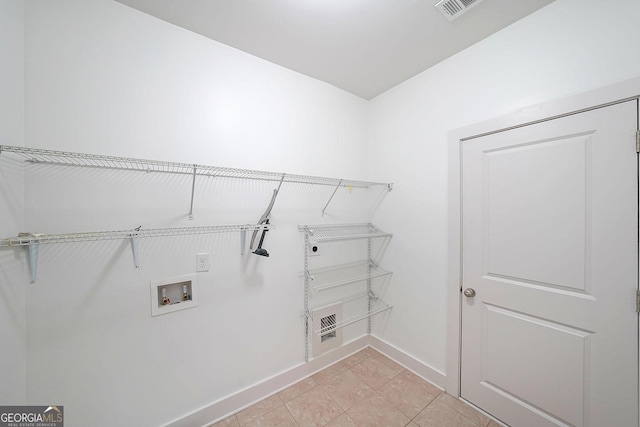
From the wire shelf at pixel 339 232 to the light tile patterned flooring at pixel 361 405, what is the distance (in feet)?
3.84

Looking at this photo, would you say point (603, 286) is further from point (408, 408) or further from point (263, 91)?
point (263, 91)

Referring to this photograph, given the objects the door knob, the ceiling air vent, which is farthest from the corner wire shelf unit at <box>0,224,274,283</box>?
the ceiling air vent

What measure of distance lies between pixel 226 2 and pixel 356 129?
1.41 metres

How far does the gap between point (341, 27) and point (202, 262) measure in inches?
70.0

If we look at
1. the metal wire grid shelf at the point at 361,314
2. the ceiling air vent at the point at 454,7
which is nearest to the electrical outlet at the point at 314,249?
the metal wire grid shelf at the point at 361,314

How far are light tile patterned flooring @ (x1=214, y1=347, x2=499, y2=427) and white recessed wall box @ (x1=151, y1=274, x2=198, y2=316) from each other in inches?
33.6

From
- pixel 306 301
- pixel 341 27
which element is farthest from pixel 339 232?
pixel 341 27

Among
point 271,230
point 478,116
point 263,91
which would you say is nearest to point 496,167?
point 478,116

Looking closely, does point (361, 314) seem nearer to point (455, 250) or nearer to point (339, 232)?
point (339, 232)

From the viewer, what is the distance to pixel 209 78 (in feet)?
4.82

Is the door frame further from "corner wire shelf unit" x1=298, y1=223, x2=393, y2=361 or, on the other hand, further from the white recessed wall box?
the white recessed wall box

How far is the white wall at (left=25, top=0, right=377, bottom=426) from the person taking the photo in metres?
1.07

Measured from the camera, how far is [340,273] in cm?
208

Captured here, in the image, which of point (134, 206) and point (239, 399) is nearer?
point (134, 206)
